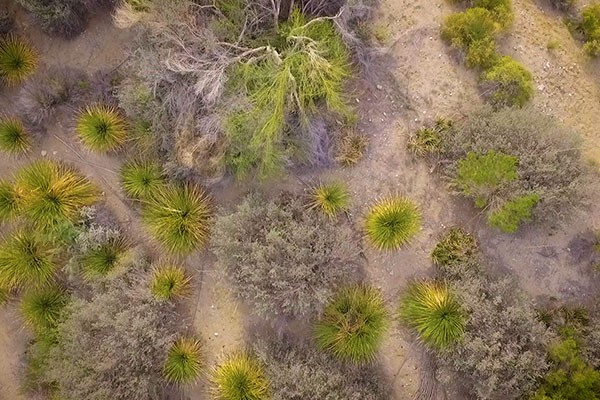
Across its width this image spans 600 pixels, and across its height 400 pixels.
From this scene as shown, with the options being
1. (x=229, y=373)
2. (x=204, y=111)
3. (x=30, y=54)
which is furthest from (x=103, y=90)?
(x=229, y=373)

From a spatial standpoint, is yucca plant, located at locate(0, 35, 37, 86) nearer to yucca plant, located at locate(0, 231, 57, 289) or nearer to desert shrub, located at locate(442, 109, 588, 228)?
→ yucca plant, located at locate(0, 231, 57, 289)

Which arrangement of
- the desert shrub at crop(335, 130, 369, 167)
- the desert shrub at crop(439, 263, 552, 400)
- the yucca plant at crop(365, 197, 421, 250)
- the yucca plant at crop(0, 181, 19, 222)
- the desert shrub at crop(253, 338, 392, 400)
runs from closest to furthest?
the desert shrub at crop(439, 263, 552, 400) < the desert shrub at crop(253, 338, 392, 400) < the yucca plant at crop(365, 197, 421, 250) < the yucca plant at crop(0, 181, 19, 222) < the desert shrub at crop(335, 130, 369, 167)

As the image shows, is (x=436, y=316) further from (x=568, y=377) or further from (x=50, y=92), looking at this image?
(x=50, y=92)

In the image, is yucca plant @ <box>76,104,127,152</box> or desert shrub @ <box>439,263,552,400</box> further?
yucca plant @ <box>76,104,127,152</box>

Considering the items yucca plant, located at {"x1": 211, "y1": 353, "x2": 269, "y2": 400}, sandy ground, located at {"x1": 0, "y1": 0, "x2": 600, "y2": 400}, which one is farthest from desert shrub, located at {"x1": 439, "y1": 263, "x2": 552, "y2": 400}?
yucca plant, located at {"x1": 211, "y1": 353, "x2": 269, "y2": 400}

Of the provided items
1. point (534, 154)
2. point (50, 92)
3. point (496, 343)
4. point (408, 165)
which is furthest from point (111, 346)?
point (534, 154)

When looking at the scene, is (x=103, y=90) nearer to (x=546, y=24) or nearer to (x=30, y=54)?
(x=30, y=54)
